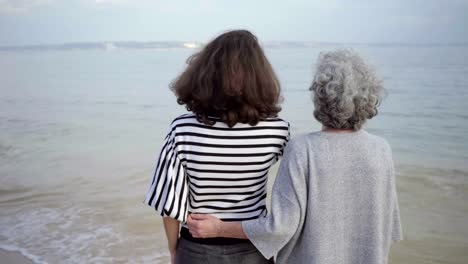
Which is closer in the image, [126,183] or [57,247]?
[57,247]

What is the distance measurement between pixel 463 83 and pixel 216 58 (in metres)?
16.4

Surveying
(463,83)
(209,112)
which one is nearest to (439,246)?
(209,112)


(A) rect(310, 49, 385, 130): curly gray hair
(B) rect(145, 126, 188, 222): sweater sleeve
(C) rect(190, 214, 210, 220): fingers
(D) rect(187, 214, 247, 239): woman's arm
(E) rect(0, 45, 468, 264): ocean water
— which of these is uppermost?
(A) rect(310, 49, 385, 130): curly gray hair

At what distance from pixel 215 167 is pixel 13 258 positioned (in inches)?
124

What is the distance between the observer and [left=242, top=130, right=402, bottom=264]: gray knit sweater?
69.7 inches

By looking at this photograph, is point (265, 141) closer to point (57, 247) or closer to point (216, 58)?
point (216, 58)

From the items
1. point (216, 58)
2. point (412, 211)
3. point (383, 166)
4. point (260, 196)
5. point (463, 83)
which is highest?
point (216, 58)

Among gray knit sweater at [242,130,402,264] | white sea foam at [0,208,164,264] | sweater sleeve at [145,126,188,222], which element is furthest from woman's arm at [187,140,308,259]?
white sea foam at [0,208,164,264]

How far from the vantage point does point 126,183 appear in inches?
255

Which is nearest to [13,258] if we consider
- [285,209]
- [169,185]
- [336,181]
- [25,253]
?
[25,253]

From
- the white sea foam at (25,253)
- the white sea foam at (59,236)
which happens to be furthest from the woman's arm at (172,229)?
the white sea foam at (25,253)

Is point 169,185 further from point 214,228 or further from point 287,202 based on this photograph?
point 287,202

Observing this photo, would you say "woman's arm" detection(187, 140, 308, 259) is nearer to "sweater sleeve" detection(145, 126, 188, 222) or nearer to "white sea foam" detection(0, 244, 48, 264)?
"sweater sleeve" detection(145, 126, 188, 222)

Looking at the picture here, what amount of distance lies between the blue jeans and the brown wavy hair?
1.50ft
